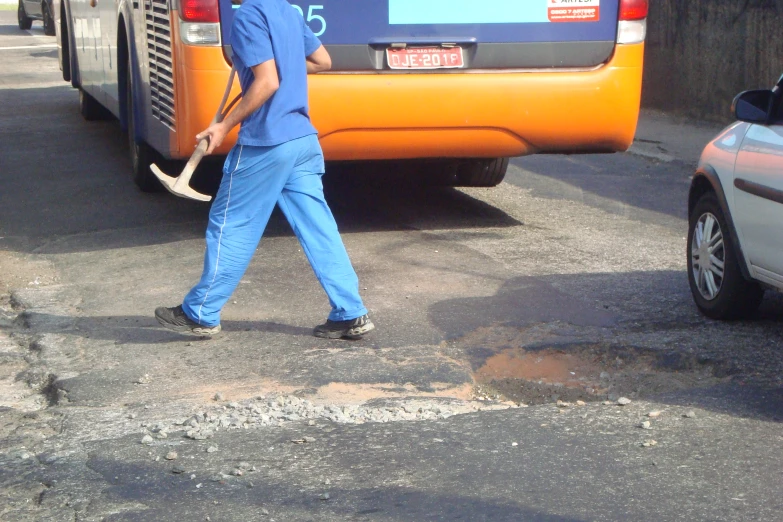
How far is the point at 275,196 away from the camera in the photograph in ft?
17.7

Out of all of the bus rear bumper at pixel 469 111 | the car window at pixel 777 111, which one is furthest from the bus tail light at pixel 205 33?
the car window at pixel 777 111

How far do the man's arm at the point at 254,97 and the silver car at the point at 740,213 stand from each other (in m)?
2.15

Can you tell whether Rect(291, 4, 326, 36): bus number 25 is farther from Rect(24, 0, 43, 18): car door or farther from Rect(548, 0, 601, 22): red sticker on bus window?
Rect(24, 0, 43, 18): car door

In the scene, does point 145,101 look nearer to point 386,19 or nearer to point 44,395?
point 386,19

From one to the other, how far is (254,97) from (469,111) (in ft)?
7.67

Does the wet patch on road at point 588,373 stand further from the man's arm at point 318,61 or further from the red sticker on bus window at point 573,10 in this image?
the red sticker on bus window at point 573,10

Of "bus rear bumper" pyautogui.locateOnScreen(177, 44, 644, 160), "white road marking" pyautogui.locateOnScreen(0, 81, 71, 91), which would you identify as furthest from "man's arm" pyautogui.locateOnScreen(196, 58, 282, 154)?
"white road marking" pyautogui.locateOnScreen(0, 81, 71, 91)

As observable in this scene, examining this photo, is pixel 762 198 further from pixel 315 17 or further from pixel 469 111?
pixel 315 17

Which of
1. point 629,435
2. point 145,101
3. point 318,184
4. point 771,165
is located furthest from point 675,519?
point 145,101

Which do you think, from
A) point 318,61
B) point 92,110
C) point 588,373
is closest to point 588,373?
point 588,373

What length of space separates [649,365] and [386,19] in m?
3.00

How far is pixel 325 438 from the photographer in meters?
4.27

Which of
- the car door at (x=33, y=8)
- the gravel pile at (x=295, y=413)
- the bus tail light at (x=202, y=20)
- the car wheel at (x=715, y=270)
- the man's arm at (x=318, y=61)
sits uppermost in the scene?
the bus tail light at (x=202, y=20)

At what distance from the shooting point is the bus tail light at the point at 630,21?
7371 millimetres
